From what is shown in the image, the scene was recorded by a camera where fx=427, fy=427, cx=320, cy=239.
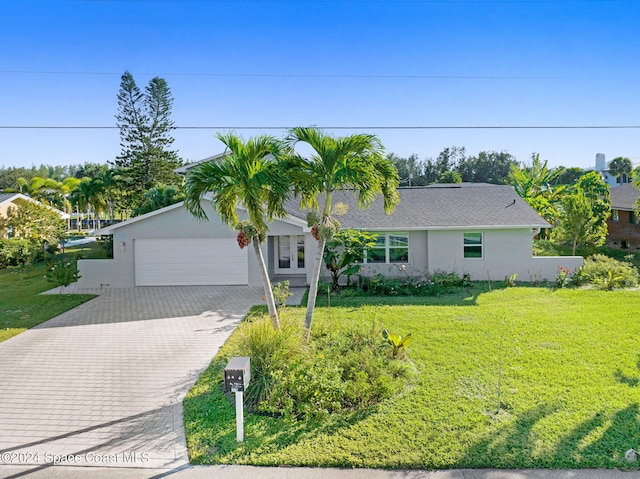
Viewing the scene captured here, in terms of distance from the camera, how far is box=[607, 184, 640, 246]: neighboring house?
25477 millimetres

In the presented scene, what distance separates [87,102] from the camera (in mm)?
18750

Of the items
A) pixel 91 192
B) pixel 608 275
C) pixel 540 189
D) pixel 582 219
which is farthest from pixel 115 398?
pixel 91 192

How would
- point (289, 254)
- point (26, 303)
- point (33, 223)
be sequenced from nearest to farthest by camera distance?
point (26, 303), point (289, 254), point (33, 223)

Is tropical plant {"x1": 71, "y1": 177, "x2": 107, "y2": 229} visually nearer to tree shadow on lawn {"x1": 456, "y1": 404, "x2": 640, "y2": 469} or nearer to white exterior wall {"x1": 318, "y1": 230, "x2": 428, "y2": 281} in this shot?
white exterior wall {"x1": 318, "y1": 230, "x2": 428, "y2": 281}

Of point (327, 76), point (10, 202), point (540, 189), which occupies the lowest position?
point (10, 202)

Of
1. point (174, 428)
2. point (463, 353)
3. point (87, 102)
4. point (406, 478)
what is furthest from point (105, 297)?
point (406, 478)

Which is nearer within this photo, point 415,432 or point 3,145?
point 415,432

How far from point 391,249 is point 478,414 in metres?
11.2

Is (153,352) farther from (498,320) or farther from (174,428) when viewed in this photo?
(498,320)

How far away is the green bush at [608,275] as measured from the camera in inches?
594

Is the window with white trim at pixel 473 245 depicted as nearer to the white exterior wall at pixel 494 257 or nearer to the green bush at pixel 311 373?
the white exterior wall at pixel 494 257

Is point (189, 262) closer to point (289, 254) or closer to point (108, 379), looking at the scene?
point (289, 254)

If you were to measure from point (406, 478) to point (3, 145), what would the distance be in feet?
83.6

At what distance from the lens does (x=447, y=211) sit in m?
18.1
